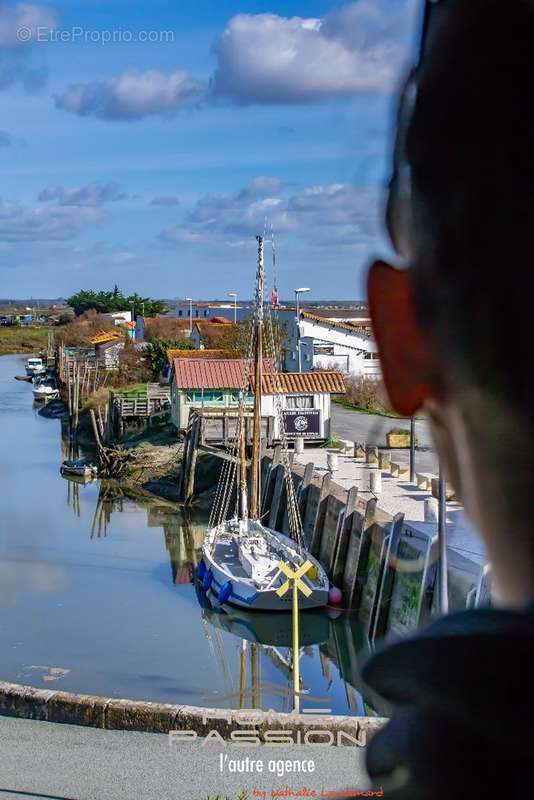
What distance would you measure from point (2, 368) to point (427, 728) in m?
92.0

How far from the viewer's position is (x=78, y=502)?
32844 mm

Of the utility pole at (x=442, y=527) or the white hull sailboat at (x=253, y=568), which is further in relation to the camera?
the white hull sailboat at (x=253, y=568)

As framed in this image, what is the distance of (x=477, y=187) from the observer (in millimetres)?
600

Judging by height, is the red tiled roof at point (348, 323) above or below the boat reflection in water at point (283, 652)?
above

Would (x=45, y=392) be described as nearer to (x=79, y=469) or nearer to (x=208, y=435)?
(x=79, y=469)

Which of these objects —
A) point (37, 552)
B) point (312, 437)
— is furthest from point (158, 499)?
point (37, 552)

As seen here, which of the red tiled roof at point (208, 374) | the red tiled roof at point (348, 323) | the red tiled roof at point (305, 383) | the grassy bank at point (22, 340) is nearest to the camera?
the red tiled roof at point (348, 323)

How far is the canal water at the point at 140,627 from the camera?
15.8 meters

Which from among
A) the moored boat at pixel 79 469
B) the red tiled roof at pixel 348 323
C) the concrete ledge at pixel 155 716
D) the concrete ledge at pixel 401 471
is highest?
the red tiled roof at pixel 348 323

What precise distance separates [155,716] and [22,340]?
338 ft

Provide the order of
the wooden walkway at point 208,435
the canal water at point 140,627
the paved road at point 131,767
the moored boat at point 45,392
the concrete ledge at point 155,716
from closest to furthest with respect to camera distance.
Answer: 1. the paved road at point 131,767
2. the concrete ledge at point 155,716
3. the canal water at point 140,627
4. the wooden walkway at point 208,435
5. the moored boat at point 45,392

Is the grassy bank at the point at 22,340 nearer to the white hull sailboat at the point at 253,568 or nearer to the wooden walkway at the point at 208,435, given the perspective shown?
the wooden walkway at the point at 208,435

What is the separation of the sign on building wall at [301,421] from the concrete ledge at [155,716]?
64.5 ft

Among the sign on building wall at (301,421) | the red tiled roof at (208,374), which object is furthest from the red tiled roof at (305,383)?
the red tiled roof at (208,374)
